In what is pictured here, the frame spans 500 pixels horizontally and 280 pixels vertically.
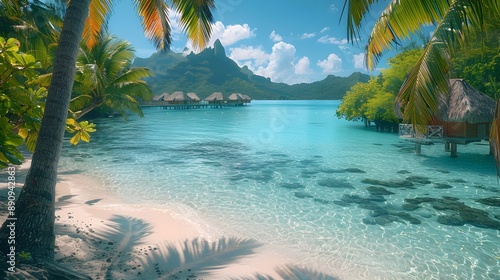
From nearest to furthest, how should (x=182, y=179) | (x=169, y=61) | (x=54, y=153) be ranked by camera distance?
(x=54, y=153)
(x=182, y=179)
(x=169, y=61)

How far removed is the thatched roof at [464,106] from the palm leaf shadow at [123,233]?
14107 mm

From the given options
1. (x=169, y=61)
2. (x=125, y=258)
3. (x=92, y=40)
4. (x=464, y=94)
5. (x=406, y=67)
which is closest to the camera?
(x=125, y=258)

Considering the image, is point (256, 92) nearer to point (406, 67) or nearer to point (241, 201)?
point (406, 67)

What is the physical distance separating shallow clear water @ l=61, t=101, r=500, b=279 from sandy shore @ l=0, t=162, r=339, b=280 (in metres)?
0.58

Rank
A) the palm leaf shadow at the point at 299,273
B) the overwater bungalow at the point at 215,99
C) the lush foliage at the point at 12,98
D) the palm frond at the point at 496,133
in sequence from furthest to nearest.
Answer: the overwater bungalow at the point at 215,99 < the palm leaf shadow at the point at 299,273 < the palm frond at the point at 496,133 < the lush foliage at the point at 12,98

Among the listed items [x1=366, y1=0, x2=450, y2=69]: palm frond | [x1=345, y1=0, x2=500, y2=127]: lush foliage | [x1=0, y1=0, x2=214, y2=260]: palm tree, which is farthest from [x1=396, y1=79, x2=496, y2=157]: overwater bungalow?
[x1=0, y1=0, x2=214, y2=260]: palm tree

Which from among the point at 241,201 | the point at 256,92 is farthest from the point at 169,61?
the point at 241,201

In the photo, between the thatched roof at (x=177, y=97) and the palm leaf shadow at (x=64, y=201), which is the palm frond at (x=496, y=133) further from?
the thatched roof at (x=177, y=97)

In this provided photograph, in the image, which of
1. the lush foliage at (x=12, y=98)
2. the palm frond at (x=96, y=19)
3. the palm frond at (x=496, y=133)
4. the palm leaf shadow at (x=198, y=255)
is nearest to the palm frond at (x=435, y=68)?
the palm frond at (x=496, y=133)

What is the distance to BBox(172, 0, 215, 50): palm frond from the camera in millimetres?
5719

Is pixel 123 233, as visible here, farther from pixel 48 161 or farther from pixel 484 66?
pixel 484 66

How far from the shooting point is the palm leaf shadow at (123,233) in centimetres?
532

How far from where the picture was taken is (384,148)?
1989cm

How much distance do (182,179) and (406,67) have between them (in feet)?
69.8
